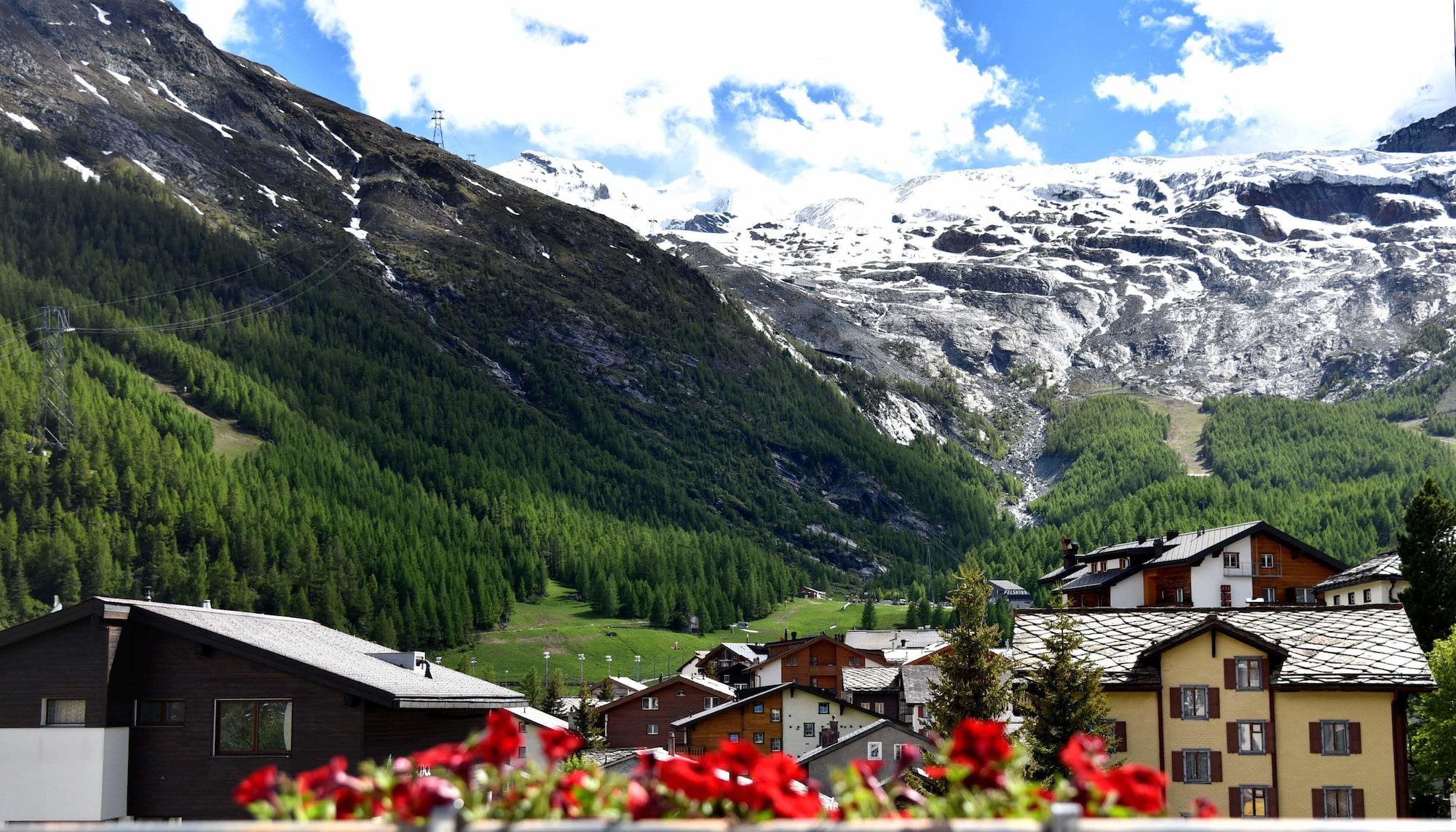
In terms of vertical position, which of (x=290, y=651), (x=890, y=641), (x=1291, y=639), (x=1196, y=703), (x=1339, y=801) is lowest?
(x=1339, y=801)

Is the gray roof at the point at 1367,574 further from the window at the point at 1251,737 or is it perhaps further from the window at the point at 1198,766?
the window at the point at 1198,766

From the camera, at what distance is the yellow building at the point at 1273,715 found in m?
45.1

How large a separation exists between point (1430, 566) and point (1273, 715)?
38.0 m

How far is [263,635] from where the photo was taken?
3384cm

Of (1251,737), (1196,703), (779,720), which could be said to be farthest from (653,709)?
(1251,737)

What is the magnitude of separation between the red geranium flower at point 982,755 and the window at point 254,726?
2606 cm

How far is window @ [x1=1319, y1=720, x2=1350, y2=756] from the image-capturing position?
45.3 m

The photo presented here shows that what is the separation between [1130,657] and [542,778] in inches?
1725

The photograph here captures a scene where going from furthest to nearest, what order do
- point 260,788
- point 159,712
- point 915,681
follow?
point 915,681, point 159,712, point 260,788

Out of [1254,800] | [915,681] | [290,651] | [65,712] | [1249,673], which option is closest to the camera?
[65,712]

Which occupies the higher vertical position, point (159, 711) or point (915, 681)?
point (159, 711)

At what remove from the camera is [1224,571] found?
9444 centimetres

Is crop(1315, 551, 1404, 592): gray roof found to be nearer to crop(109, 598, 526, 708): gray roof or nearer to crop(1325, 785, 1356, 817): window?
crop(1325, 785, 1356, 817): window

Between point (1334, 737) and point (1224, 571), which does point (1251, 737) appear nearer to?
point (1334, 737)
